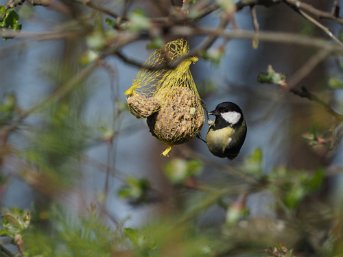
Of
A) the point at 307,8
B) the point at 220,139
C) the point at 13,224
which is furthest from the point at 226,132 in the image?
the point at 13,224

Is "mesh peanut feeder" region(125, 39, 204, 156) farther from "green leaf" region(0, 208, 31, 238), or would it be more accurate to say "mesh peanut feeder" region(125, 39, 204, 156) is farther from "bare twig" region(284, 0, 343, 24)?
"green leaf" region(0, 208, 31, 238)

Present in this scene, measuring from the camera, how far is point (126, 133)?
382cm

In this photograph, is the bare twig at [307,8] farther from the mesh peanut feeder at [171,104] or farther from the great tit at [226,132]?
the great tit at [226,132]

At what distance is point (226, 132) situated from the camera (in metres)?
3.13

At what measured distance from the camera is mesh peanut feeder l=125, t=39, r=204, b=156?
2713 mm

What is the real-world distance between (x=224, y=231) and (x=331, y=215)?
2.05 feet

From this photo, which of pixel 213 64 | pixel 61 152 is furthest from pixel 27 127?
pixel 213 64

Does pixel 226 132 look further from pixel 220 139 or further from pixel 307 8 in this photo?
pixel 307 8

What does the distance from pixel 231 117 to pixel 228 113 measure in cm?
3

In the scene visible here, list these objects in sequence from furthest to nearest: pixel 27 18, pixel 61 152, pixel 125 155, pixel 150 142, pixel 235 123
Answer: pixel 150 142, pixel 125 155, pixel 27 18, pixel 235 123, pixel 61 152

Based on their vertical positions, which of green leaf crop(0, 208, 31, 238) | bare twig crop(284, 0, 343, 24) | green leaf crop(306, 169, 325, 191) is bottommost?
green leaf crop(0, 208, 31, 238)

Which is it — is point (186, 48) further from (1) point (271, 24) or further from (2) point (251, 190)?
(1) point (271, 24)

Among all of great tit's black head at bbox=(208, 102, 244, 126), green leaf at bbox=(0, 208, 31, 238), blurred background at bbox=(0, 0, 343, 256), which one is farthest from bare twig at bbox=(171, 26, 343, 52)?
green leaf at bbox=(0, 208, 31, 238)

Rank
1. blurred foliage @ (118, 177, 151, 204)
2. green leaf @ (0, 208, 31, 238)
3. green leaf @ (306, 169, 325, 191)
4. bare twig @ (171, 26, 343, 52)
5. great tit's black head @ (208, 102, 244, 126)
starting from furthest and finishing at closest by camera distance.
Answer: great tit's black head @ (208, 102, 244, 126) < green leaf @ (0, 208, 31, 238) < blurred foliage @ (118, 177, 151, 204) < green leaf @ (306, 169, 325, 191) < bare twig @ (171, 26, 343, 52)
